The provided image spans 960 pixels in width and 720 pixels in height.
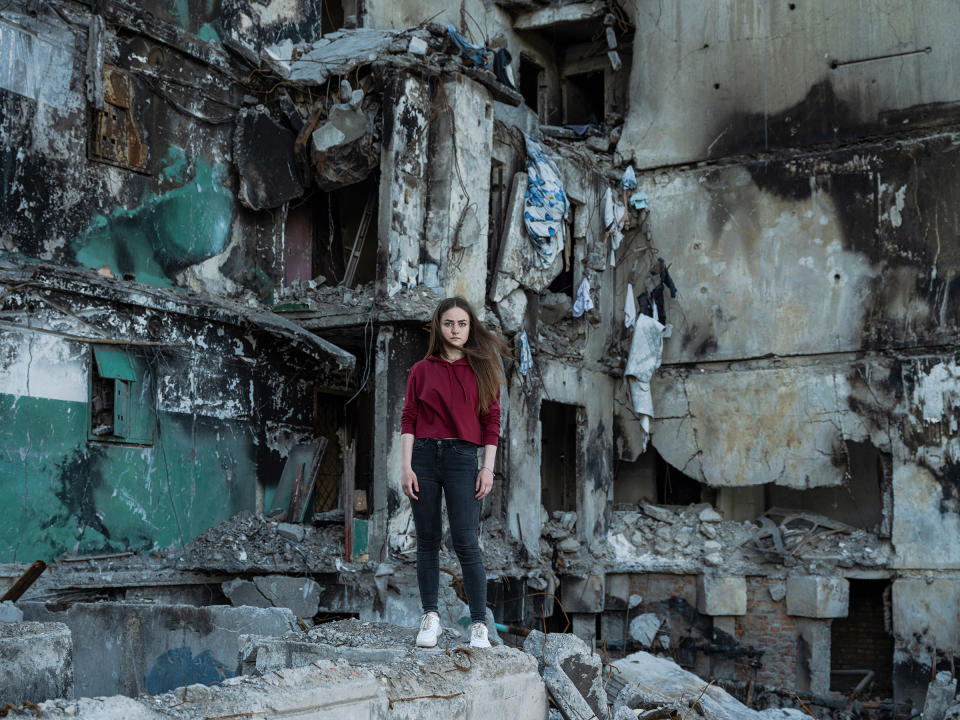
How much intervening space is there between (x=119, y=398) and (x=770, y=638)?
9.17 m

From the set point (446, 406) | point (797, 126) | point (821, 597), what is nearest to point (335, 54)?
point (797, 126)

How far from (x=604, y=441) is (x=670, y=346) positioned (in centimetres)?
173

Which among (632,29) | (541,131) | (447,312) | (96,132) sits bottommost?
(447,312)

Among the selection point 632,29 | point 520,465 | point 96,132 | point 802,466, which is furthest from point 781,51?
point 96,132

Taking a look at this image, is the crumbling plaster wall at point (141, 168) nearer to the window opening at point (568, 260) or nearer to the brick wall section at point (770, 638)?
the window opening at point (568, 260)

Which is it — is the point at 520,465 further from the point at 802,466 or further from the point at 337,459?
the point at 802,466

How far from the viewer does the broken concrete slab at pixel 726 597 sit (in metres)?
15.2

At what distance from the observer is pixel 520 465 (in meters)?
14.7

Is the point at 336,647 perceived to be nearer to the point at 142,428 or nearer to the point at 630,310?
the point at 142,428

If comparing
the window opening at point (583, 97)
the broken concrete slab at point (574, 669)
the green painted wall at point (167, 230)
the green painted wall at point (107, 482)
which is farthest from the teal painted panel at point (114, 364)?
the window opening at point (583, 97)

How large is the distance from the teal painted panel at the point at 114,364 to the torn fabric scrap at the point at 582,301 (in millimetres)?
6649

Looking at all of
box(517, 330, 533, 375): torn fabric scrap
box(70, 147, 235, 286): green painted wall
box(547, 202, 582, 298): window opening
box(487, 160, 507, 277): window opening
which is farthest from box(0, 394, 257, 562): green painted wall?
box(547, 202, 582, 298): window opening

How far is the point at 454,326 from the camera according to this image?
5.61 m

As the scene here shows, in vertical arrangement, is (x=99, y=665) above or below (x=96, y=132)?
below
